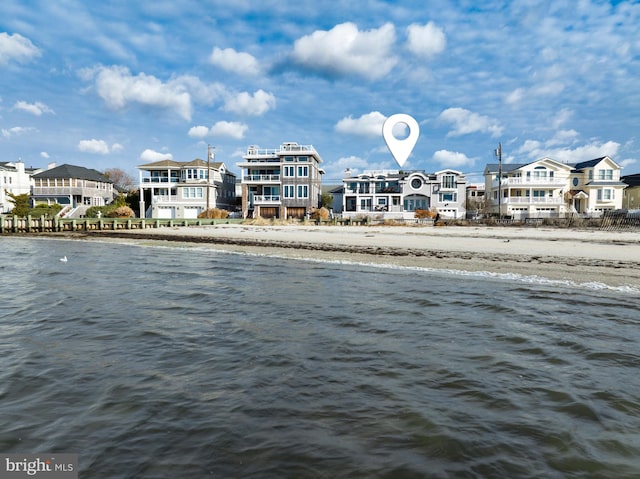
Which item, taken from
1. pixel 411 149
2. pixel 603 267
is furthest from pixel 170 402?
pixel 411 149

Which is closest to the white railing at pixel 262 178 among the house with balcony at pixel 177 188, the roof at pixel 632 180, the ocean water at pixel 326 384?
the house with balcony at pixel 177 188

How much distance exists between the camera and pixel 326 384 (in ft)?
17.4

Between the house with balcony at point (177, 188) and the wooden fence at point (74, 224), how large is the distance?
11239 millimetres

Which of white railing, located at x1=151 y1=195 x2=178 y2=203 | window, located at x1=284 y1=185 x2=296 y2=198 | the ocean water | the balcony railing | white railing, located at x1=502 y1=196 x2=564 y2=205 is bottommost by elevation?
the ocean water

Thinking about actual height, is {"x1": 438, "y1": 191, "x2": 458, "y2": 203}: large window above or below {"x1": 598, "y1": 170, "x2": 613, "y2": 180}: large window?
below

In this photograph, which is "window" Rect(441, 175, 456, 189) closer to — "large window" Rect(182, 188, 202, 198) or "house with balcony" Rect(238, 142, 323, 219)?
"house with balcony" Rect(238, 142, 323, 219)

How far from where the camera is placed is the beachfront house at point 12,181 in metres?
65.8

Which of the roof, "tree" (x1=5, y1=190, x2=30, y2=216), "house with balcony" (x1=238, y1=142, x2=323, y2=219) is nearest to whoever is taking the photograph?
"tree" (x1=5, y1=190, x2=30, y2=216)

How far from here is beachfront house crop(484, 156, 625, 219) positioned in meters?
57.8

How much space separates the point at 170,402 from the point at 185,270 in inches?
Answer: 483

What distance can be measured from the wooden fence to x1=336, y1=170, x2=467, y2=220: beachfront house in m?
19.8

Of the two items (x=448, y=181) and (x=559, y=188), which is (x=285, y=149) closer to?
(x=448, y=181)

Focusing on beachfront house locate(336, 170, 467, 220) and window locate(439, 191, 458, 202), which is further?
window locate(439, 191, 458, 202)

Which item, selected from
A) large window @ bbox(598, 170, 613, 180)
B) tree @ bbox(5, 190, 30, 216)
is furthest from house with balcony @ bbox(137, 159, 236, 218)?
large window @ bbox(598, 170, 613, 180)
